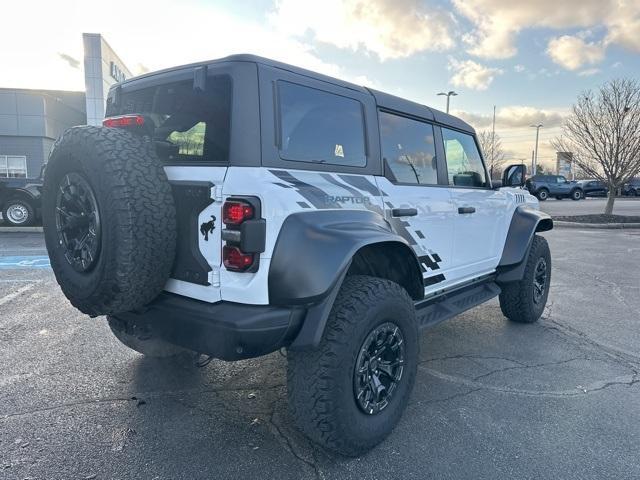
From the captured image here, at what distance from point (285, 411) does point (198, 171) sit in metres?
1.64

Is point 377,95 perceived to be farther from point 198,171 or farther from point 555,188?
point 555,188

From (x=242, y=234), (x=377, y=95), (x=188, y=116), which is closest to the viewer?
(x=242, y=234)

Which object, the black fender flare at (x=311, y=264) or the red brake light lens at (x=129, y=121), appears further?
the red brake light lens at (x=129, y=121)

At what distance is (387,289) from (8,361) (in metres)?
3.11

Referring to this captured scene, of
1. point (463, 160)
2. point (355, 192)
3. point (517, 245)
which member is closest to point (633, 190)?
point (517, 245)

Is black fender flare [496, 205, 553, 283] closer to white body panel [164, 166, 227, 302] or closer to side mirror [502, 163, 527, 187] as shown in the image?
side mirror [502, 163, 527, 187]

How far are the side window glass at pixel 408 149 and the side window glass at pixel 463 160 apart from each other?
28 cm

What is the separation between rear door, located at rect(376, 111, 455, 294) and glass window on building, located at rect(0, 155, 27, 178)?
1204 inches

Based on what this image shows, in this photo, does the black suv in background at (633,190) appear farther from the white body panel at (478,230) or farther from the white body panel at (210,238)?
the white body panel at (210,238)

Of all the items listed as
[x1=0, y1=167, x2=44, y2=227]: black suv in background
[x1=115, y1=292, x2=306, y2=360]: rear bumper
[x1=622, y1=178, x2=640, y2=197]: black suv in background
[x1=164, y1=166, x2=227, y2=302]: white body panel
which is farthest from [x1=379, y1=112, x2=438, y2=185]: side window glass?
[x1=622, y1=178, x2=640, y2=197]: black suv in background

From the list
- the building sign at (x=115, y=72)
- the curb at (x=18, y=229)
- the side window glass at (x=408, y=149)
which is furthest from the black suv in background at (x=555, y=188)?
the side window glass at (x=408, y=149)

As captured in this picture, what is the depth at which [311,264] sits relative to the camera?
2.15 metres

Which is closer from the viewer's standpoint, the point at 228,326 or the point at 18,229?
the point at 228,326

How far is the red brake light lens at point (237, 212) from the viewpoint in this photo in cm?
209
